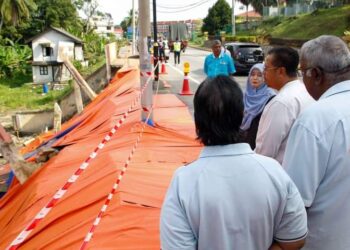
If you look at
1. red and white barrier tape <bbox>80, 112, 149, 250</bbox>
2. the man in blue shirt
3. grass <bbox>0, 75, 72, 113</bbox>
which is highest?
the man in blue shirt

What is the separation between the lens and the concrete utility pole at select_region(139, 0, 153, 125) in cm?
669

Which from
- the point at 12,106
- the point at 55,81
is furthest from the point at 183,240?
the point at 55,81

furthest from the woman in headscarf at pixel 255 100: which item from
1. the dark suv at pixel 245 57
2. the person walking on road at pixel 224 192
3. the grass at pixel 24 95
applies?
the grass at pixel 24 95

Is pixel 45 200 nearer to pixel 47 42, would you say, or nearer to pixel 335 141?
pixel 335 141

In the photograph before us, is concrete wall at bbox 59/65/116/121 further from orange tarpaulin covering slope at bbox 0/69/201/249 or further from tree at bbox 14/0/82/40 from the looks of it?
tree at bbox 14/0/82/40

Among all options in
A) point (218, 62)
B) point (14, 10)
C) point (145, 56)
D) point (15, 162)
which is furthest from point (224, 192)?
point (14, 10)

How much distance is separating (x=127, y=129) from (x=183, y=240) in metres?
4.88

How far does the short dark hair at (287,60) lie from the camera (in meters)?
2.98

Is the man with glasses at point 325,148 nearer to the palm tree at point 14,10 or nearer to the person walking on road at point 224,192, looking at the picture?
the person walking on road at point 224,192

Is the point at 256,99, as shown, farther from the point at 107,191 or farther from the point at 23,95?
the point at 23,95

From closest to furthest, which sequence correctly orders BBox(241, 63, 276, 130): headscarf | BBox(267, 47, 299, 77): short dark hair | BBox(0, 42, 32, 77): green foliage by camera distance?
BBox(267, 47, 299, 77): short dark hair → BBox(241, 63, 276, 130): headscarf → BBox(0, 42, 32, 77): green foliage

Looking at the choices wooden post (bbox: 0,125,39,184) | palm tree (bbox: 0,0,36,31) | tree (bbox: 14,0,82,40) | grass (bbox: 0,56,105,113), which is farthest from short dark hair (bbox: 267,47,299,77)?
tree (bbox: 14,0,82,40)

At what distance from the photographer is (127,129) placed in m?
6.53

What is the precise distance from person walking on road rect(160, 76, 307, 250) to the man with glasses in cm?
19
